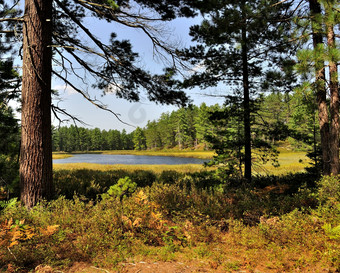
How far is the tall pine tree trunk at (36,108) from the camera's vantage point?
4874 mm

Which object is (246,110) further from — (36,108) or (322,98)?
(36,108)

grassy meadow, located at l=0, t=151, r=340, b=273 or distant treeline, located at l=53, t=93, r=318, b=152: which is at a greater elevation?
distant treeline, located at l=53, t=93, r=318, b=152

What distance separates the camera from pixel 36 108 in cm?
500

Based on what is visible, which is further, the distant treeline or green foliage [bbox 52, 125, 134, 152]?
green foliage [bbox 52, 125, 134, 152]

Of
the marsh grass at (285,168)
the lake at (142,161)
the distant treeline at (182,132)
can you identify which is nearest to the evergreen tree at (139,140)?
the distant treeline at (182,132)

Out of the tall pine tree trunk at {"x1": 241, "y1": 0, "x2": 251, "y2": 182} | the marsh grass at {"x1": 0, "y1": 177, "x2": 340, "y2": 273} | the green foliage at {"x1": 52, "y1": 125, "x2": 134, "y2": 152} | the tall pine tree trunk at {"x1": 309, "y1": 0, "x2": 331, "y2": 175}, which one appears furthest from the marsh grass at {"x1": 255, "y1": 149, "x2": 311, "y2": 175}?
the green foliage at {"x1": 52, "y1": 125, "x2": 134, "y2": 152}

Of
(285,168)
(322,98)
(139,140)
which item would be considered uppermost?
(322,98)

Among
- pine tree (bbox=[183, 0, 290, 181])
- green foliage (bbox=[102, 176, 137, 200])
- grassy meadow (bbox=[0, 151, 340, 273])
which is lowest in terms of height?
grassy meadow (bbox=[0, 151, 340, 273])

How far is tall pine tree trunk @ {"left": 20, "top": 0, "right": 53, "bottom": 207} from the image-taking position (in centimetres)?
487

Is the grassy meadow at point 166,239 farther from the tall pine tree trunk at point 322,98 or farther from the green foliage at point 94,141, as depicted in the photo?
the green foliage at point 94,141

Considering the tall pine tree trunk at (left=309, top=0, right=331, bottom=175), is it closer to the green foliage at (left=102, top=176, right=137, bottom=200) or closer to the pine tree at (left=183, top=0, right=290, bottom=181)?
the pine tree at (left=183, top=0, right=290, bottom=181)

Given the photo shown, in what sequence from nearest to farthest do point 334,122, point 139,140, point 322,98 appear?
point 334,122, point 322,98, point 139,140

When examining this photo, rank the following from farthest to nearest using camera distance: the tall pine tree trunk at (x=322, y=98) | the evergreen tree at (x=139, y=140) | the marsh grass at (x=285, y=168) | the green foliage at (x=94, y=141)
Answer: the green foliage at (x=94, y=141) → the evergreen tree at (x=139, y=140) → the marsh grass at (x=285, y=168) → the tall pine tree trunk at (x=322, y=98)

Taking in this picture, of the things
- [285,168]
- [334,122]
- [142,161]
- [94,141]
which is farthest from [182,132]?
[334,122]
